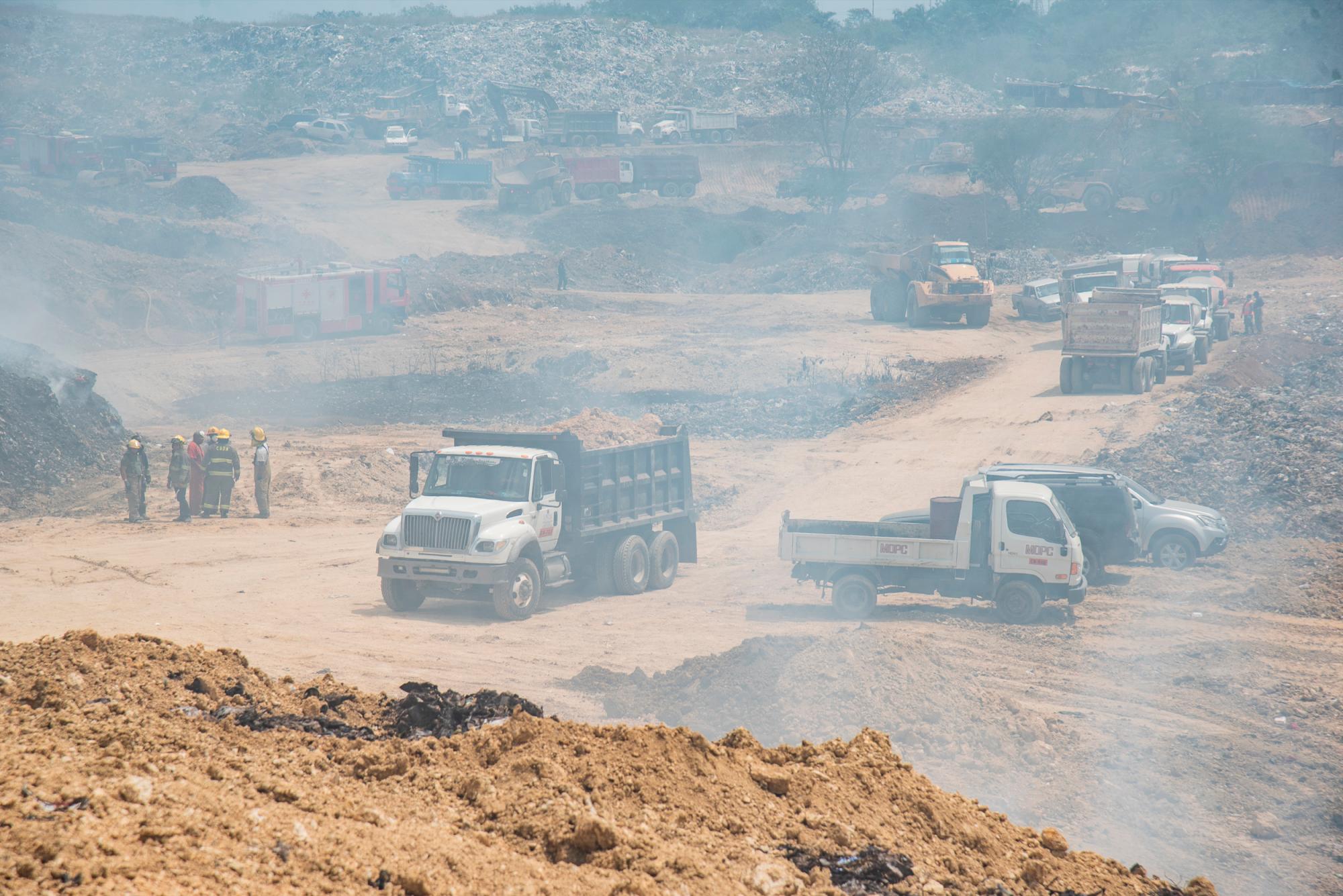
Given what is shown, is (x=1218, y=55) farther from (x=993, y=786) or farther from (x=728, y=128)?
(x=993, y=786)

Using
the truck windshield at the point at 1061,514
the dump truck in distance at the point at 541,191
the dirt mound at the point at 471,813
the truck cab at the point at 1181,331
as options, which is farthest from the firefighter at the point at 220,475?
the dump truck in distance at the point at 541,191

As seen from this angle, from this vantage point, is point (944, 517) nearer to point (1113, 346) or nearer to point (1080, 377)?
point (1113, 346)

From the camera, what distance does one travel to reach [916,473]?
76.0 ft

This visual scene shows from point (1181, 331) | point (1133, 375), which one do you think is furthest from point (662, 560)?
point (1181, 331)

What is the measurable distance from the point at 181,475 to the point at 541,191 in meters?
41.0

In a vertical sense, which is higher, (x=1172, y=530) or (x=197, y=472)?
(x=197, y=472)

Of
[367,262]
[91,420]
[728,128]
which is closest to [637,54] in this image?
[728,128]

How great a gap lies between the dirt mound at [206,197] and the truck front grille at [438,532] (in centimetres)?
4385

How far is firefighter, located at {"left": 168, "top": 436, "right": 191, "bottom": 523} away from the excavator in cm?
5475

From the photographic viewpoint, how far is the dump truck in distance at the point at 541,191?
58.2 meters

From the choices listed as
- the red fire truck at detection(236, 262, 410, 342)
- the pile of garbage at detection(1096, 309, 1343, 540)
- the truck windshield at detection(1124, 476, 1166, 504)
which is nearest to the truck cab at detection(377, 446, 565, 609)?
the truck windshield at detection(1124, 476, 1166, 504)

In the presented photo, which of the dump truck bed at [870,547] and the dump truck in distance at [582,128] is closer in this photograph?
the dump truck bed at [870,547]

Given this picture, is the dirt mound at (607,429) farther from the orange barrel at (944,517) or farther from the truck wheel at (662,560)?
the orange barrel at (944,517)

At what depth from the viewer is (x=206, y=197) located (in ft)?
178
